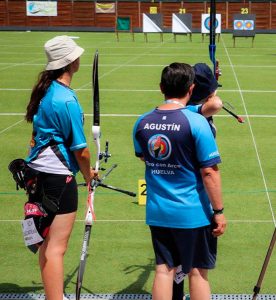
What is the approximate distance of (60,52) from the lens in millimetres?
4352

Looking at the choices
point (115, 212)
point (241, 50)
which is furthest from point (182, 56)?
point (115, 212)

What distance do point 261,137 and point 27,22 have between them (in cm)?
3675

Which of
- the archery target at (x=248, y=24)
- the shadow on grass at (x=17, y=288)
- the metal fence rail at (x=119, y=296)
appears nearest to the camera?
the metal fence rail at (x=119, y=296)

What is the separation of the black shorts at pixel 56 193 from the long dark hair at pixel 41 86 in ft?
1.38

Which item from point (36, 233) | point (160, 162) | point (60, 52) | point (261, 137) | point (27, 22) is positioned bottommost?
point (27, 22)

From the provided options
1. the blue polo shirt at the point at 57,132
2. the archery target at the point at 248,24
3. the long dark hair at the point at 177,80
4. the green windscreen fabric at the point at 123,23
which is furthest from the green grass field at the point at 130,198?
the green windscreen fabric at the point at 123,23

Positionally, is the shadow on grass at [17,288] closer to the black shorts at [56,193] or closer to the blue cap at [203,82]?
the black shorts at [56,193]

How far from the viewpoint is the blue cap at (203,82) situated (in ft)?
15.5

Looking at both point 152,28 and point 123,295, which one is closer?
point 123,295

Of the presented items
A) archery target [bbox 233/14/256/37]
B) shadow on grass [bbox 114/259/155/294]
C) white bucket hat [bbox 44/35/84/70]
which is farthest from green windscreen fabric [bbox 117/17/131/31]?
white bucket hat [bbox 44/35/84/70]

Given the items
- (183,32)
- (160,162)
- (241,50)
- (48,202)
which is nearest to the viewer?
(160,162)

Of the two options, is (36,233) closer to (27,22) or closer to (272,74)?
(272,74)

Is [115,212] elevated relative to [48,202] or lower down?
lower down

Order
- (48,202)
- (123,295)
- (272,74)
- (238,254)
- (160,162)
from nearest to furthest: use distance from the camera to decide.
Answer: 1. (160,162)
2. (48,202)
3. (123,295)
4. (238,254)
5. (272,74)
